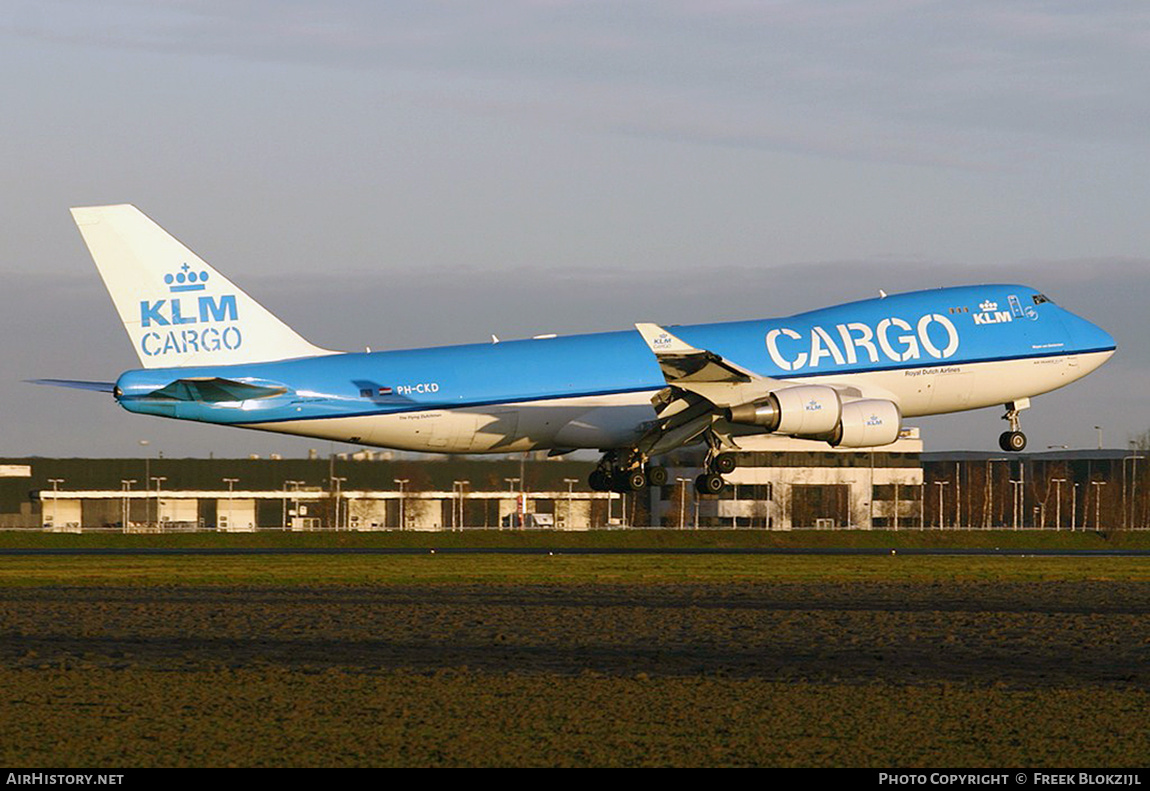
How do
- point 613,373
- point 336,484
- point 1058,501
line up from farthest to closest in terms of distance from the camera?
point 1058,501, point 336,484, point 613,373

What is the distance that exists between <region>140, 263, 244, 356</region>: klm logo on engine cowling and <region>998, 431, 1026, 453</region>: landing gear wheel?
24568mm

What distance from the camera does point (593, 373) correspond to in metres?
51.1

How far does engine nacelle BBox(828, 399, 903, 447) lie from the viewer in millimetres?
50562

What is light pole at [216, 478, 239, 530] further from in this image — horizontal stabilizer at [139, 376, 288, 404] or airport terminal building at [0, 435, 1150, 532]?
horizontal stabilizer at [139, 376, 288, 404]

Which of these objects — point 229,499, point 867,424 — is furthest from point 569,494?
point 867,424

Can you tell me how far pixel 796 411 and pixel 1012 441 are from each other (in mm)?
9569

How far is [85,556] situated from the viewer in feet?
194

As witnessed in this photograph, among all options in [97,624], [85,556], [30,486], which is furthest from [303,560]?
[30,486]

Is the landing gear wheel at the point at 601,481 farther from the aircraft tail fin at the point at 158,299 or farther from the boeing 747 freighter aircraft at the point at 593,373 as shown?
the aircraft tail fin at the point at 158,299

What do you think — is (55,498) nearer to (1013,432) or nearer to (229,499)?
(229,499)

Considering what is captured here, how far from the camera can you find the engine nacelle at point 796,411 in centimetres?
4991
